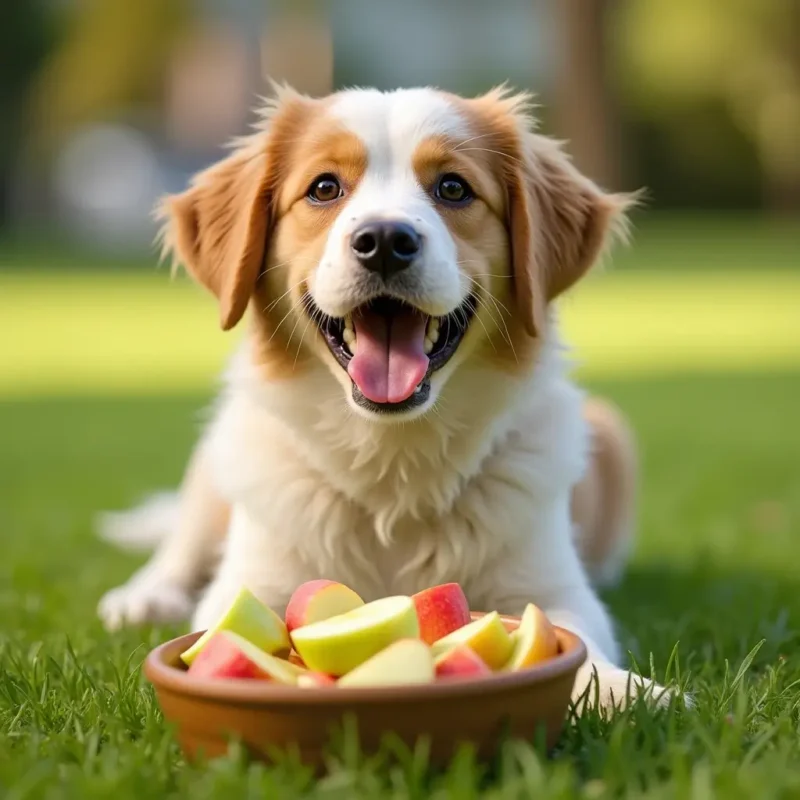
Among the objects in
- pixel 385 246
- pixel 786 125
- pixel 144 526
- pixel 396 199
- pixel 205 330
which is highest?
pixel 786 125

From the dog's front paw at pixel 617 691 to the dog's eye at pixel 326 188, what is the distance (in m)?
1.63

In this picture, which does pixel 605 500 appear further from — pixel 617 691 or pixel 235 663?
pixel 235 663

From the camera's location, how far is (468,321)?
4113 mm

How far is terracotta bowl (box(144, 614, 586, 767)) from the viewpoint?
2.64 m

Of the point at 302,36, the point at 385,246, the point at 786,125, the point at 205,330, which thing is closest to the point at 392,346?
the point at 385,246

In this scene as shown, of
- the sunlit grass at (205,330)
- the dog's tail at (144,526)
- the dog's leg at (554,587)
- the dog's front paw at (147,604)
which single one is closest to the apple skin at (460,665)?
the dog's leg at (554,587)

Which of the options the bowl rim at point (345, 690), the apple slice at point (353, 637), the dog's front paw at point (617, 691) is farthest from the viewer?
the dog's front paw at point (617, 691)

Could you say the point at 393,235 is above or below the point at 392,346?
above

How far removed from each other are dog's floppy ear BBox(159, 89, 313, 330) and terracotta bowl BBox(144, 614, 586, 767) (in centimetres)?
179

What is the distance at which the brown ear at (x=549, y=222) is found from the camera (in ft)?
14.0

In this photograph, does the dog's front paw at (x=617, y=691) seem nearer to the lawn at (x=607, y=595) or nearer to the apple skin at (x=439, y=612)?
the lawn at (x=607, y=595)

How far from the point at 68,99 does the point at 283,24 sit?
8.66 m

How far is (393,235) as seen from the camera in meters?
3.71

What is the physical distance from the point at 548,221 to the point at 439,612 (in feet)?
5.61
